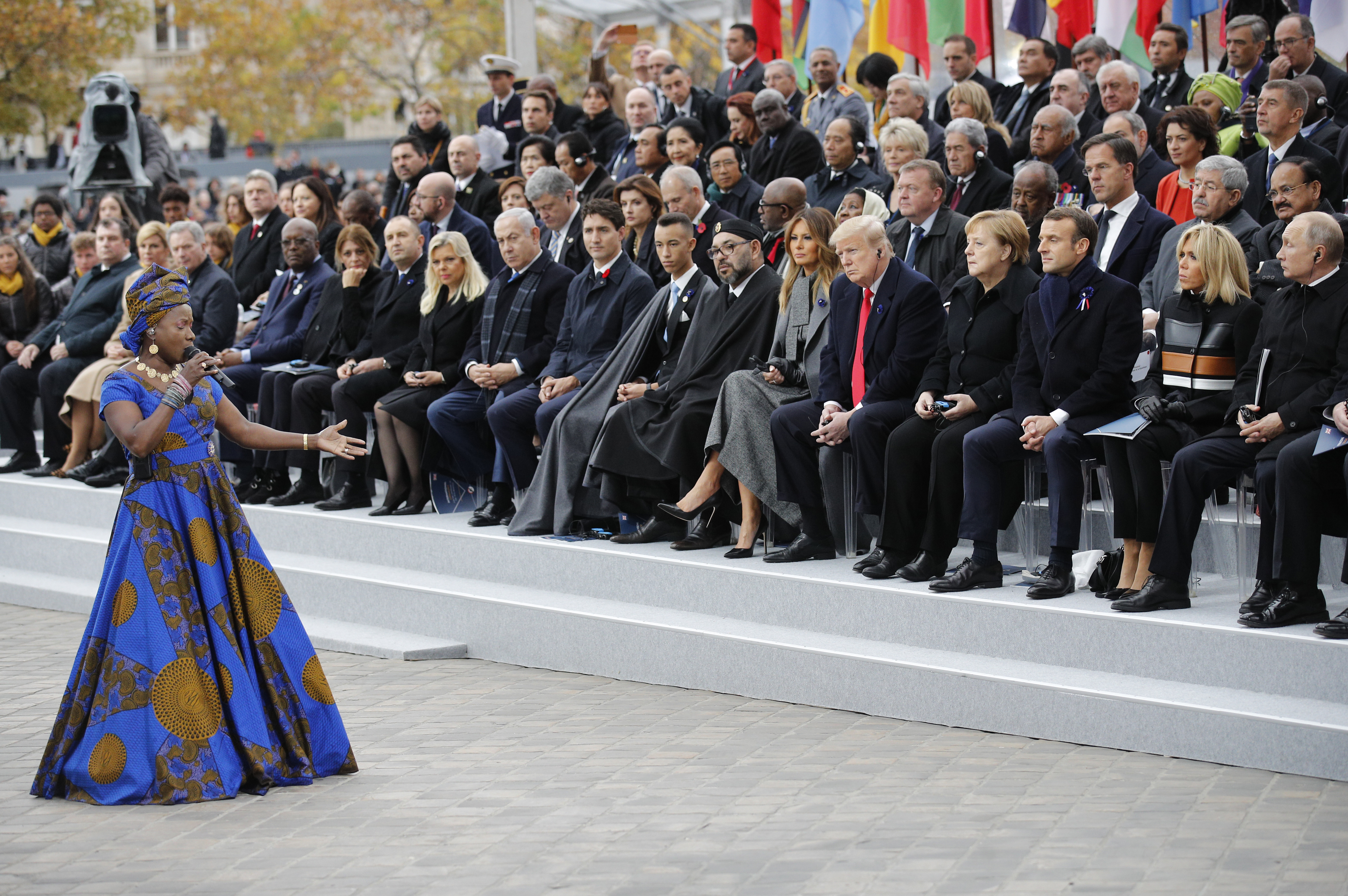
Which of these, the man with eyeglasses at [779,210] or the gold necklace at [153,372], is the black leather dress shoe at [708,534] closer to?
the man with eyeglasses at [779,210]

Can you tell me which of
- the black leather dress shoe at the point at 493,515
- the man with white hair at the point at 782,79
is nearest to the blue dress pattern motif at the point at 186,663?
the black leather dress shoe at the point at 493,515

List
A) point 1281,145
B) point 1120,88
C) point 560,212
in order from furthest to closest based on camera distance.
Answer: point 560,212 → point 1120,88 → point 1281,145

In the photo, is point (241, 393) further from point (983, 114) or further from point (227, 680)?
point (227, 680)

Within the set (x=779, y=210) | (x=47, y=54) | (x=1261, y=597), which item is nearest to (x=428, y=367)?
(x=779, y=210)

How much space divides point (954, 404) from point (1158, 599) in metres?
1.48

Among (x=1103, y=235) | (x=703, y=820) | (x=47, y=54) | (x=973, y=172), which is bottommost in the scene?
(x=703, y=820)

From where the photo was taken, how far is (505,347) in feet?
30.9

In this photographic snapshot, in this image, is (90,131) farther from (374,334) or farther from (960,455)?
(960,455)

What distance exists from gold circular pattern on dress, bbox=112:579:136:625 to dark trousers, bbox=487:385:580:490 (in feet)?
11.9

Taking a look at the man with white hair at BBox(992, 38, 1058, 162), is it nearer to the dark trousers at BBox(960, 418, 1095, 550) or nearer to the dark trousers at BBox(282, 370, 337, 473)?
the dark trousers at BBox(960, 418, 1095, 550)

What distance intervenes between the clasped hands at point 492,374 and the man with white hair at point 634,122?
308 centimetres

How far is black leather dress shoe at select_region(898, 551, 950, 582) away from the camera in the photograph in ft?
23.2

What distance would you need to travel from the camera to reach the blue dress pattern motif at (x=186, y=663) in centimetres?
553

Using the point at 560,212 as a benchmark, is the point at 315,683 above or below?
below
